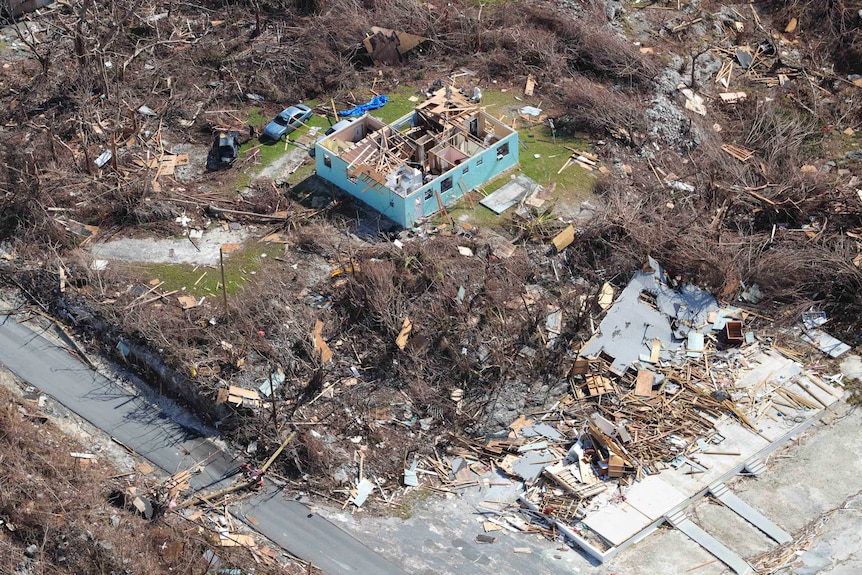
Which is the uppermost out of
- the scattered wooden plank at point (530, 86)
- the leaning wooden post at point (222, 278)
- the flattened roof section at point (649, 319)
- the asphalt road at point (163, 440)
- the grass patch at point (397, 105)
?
the scattered wooden plank at point (530, 86)

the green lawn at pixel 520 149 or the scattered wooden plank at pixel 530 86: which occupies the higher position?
the scattered wooden plank at pixel 530 86

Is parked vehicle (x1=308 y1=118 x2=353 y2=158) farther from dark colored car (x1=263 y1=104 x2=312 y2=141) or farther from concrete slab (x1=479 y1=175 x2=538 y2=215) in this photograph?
concrete slab (x1=479 y1=175 x2=538 y2=215)

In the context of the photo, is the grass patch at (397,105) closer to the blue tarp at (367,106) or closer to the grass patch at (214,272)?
the blue tarp at (367,106)

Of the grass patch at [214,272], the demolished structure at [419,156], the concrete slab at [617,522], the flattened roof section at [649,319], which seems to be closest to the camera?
the concrete slab at [617,522]

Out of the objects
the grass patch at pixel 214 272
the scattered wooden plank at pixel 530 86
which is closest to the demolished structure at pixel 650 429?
the grass patch at pixel 214 272

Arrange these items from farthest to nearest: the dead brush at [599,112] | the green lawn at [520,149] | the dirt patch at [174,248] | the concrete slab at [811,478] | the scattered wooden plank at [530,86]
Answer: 1. the scattered wooden plank at [530,86]
2. the dead brush at [599,112]
3. the green lawn at [520,149]
4. the dirt patch at [174,248]
5. the concrete slab at [811,478]

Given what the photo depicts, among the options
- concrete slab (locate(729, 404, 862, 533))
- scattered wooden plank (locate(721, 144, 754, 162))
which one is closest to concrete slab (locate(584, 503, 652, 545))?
concrete slab (locate(729, 404, 862, 533))
